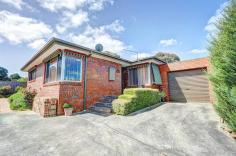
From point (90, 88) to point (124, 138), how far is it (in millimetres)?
5330

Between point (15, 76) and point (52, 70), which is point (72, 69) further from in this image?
point (15, 76)

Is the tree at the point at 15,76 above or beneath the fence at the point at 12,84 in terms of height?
above

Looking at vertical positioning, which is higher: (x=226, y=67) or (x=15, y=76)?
(x=15, y=76)

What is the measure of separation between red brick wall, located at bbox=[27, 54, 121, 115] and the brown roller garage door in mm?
4786

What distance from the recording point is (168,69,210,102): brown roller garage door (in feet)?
32.9

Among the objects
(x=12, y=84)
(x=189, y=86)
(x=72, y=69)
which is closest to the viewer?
(x=72, y=69)

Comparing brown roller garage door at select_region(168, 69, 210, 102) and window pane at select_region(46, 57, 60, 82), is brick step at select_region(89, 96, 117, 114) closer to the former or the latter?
window pane at select_region(46, 57, 60, 82)

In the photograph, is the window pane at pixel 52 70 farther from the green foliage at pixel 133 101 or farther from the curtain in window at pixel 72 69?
the green foliage at pixel 133 101

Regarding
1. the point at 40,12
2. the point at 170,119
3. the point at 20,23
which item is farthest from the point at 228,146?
the point at 20,23

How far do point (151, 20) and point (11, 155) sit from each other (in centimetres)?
858

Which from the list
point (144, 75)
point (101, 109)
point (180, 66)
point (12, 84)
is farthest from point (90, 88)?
point (12, 84)

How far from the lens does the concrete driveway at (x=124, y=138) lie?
11.6 feet

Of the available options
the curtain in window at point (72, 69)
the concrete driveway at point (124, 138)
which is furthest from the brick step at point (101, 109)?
the curtain in window at point (72, 69)

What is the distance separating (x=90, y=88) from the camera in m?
9.14
